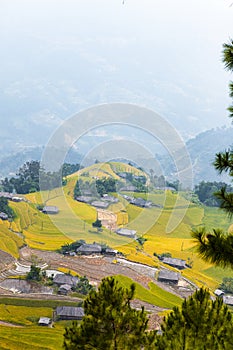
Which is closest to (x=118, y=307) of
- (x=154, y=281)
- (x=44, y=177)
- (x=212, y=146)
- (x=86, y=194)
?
(x=154, y=281)

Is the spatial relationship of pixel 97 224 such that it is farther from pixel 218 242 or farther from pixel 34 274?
pixel 218 242

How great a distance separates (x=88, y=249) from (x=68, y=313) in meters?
5.94

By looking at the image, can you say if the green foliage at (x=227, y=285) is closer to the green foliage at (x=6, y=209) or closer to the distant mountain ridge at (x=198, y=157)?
the green foliage at (x=6, y=209)

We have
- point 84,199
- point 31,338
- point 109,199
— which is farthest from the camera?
point 84,199

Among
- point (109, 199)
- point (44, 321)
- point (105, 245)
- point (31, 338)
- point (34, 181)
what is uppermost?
point (34, 181)

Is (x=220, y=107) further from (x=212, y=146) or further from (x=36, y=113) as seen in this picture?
(x=212, y=146)

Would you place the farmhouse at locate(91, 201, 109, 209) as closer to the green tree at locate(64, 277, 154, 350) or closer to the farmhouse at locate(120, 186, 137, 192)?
the farmhouse at locate(120, 186, 137, 192)

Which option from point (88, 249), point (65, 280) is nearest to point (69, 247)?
point (88, 249)

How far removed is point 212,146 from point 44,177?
36.1 meters

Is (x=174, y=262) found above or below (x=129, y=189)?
below

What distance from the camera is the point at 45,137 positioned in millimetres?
82250

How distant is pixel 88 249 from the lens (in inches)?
720

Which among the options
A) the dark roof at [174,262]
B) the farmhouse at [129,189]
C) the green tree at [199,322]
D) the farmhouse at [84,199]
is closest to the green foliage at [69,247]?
the dark roof at [174,262]

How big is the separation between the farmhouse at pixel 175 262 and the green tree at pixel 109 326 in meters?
15.0
